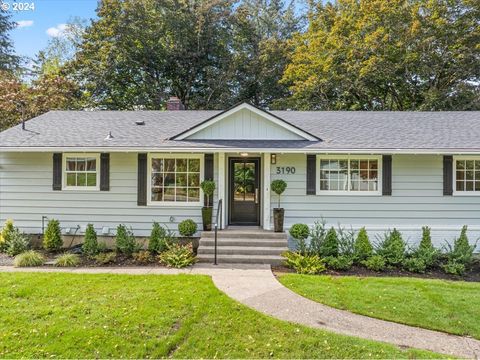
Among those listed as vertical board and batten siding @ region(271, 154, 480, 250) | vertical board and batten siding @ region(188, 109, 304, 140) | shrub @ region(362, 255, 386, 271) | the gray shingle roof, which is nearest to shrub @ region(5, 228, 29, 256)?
the gray shingle roof

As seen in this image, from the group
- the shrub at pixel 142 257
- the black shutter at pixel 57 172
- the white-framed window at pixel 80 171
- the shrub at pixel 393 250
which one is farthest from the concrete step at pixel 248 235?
the black shutter at pixel 57 172

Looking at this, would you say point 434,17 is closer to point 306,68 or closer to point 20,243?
point 306,68

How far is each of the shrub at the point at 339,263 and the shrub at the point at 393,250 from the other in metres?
0.90

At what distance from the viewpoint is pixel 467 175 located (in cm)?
866

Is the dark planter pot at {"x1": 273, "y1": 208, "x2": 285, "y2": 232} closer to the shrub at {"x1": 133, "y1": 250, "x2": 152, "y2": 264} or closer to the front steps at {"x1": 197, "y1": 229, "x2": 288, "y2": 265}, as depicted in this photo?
the front steps at {"x1": 197, "y1": 229, "x2": 288, "y2": 265}

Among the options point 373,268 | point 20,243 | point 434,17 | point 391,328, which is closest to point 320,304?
point 391,328

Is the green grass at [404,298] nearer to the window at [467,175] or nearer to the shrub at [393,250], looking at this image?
the shrub at [393,250]

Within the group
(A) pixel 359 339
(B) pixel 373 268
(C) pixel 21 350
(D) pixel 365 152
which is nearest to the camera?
(C) pixel 21 350

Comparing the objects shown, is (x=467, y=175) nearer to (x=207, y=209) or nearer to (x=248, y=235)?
(x=248, y=235)

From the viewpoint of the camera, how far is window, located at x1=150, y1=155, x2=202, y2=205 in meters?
8.95

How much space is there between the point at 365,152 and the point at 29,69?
25.5 meters

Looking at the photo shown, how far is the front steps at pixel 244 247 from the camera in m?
7.66

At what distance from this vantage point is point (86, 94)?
20047mm

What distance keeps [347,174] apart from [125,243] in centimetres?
618
